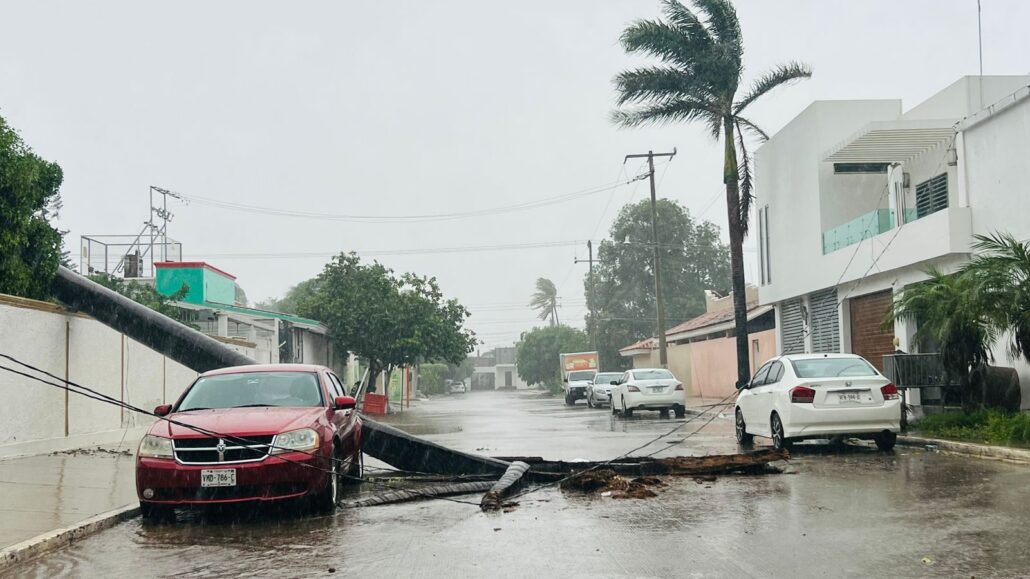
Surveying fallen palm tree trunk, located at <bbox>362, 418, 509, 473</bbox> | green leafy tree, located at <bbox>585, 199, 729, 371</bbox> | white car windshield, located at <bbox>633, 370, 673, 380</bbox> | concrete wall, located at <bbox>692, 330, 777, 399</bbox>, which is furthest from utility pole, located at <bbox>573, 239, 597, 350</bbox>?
fallen palm tree trunk, located at <bbox>362, 418, 509, 473</bbox>

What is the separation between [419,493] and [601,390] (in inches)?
1143

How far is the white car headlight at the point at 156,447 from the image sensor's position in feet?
29.9

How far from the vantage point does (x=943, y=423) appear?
1606 centimetres

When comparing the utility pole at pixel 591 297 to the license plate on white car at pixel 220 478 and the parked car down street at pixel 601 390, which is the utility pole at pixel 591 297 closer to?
the parked car down street at pixel 601 390

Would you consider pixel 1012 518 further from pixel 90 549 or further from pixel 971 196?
pixel 971 196

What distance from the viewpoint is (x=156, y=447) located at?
30.1 ft

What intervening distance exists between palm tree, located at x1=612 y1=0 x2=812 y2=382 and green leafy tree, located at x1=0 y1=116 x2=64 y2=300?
17.2 metres

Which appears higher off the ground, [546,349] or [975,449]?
[546,349]

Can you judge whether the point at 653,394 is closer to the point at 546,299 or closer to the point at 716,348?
the point at 716,348

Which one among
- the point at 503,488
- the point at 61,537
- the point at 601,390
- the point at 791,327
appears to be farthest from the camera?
the point at 601,390

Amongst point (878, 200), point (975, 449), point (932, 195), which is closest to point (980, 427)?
point (975, 449)

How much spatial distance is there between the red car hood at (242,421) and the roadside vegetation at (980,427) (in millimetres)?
10058

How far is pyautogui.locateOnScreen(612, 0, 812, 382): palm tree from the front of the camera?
2823 centimetres

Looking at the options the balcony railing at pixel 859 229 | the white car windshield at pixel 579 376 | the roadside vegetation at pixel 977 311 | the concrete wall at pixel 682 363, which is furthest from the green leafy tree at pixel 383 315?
the roadside vegetation at pixel 977 311
